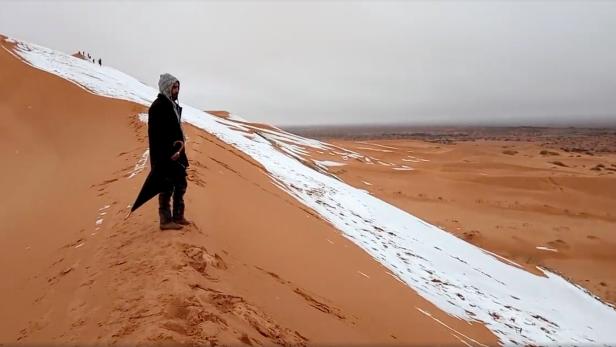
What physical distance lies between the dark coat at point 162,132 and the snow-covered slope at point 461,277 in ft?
14.0

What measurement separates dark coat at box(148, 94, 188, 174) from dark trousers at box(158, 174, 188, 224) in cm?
13

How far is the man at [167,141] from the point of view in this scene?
398 cm

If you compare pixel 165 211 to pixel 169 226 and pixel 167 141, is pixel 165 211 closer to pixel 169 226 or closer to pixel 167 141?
pixel 169 226

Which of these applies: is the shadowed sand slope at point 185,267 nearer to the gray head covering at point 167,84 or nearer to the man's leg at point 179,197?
the man's leg at point 179,197

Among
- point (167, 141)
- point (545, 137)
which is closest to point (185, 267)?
point (167, 141)

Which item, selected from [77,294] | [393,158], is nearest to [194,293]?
[77,294]

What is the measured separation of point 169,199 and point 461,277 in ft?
20.1

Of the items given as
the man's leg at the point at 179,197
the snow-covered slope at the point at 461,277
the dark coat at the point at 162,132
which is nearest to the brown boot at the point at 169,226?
the man's leg at the point at 179,197

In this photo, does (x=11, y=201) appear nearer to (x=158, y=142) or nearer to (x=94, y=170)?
(x=94, y=170)

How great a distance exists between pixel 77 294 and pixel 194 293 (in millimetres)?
1048

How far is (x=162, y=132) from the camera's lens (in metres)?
4.03

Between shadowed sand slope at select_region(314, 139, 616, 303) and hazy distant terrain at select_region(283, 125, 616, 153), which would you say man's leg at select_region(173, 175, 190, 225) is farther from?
hazy distant terrain at select_region(283, 125, 616, 153)

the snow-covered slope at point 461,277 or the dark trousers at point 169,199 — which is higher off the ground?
the dark trousers at point 169,199

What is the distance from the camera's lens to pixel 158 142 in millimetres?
4027
